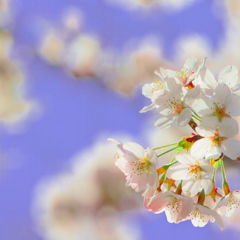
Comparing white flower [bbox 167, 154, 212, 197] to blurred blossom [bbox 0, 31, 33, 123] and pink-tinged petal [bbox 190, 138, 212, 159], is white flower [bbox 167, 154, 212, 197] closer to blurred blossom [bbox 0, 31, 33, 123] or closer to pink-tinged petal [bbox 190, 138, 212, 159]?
pink-tinged petal [bbox 190, 138, 212, 159]

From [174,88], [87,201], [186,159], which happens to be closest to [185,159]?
[186,159]

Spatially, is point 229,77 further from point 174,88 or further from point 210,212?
point 210,212

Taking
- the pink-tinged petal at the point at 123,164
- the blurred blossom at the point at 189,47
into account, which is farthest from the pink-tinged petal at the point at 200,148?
the blurred blossom at the point at 189,47

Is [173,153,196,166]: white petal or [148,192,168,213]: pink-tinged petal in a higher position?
[173,153,196,166]: white petal

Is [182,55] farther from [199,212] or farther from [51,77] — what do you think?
[199,212]

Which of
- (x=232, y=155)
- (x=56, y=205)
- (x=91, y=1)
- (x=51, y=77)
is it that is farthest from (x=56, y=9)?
(x=232, y=155)

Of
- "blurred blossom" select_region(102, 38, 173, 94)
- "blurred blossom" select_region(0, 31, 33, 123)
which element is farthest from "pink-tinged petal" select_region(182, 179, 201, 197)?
"blurred blossom" select_region(0, 31, 33, 123)

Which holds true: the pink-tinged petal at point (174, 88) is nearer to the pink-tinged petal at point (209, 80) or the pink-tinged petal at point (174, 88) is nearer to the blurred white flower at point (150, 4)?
the pink-tinged petal at point (209, 80)
